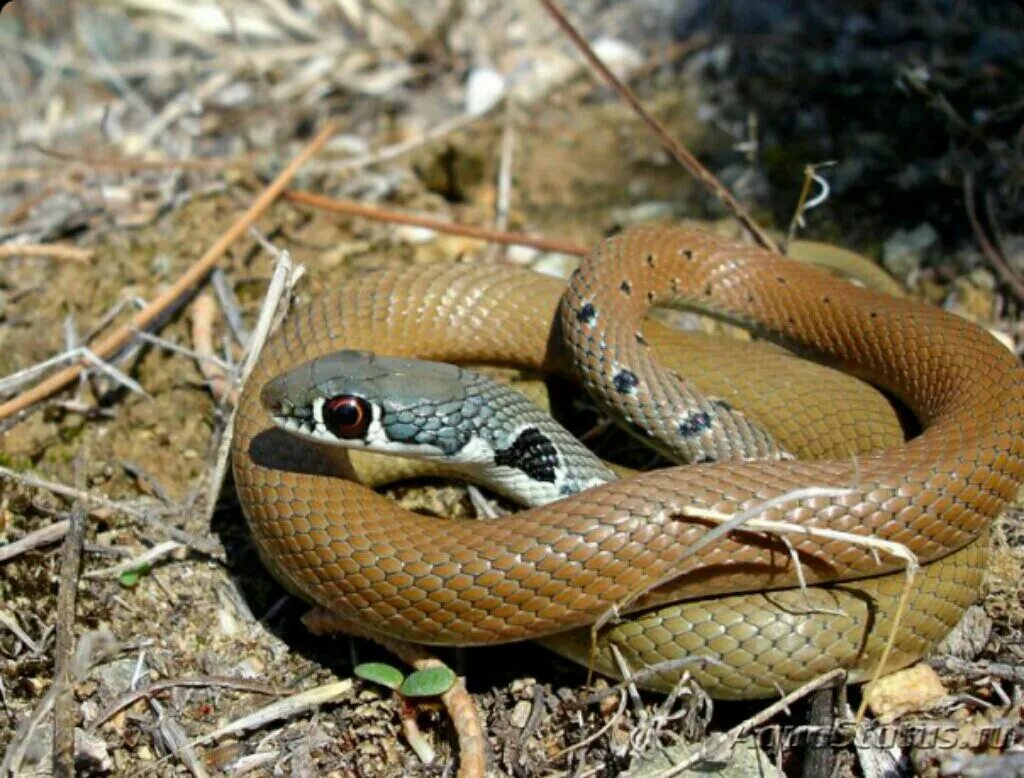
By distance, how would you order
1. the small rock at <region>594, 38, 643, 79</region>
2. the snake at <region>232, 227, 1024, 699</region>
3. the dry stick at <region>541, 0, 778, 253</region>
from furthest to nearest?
the small rock at <region>594, 38, 643, 79</region> → the dry stick at <region>541, 0, 778, 253</region> → the snake at <region>232, 227, 1024, 699</region>

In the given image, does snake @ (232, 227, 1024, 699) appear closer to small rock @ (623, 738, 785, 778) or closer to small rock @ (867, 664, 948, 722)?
small rock @ (867, 664, 948, 722)

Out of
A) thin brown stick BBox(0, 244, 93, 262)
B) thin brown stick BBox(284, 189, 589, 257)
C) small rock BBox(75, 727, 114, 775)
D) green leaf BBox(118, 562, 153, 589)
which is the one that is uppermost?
thin brown stick BBox(284, 189, 589, 257)

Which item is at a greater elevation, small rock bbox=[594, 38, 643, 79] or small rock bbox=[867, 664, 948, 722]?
small rock bbox=[594, 38, 643, 79]

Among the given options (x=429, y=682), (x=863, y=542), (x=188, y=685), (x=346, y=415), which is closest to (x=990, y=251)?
(x=863, y=542)

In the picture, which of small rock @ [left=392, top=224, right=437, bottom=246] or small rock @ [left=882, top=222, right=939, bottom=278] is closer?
small rock @ [left=882, top=222, right=939, bottom=278]

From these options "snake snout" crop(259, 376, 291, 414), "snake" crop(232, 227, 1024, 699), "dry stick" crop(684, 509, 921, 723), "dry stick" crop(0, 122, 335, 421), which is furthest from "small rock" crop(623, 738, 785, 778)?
"dry stick" crop(0, 122, 335, 421)

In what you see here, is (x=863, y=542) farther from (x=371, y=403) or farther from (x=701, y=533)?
(x=371, y=403)

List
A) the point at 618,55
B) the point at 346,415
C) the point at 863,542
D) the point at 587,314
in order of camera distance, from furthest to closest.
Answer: the point at 618,55 < the point at 587,314 < the point at 346,415 < the point at 863,542
